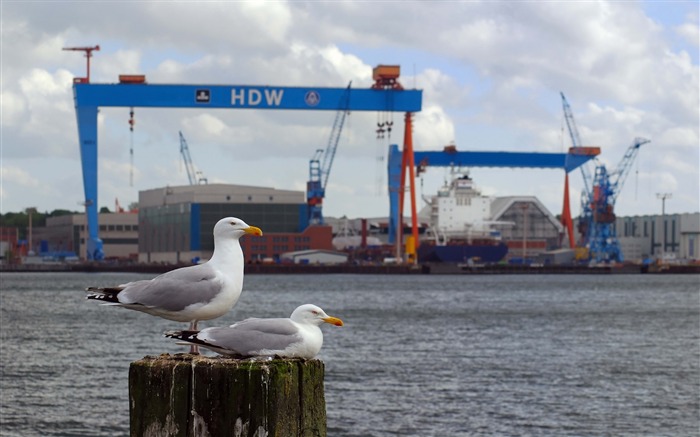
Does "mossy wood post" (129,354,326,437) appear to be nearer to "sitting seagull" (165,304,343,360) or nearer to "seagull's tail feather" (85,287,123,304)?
"sitting seagull" (165,304,343,360)

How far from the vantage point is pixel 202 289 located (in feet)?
15.3

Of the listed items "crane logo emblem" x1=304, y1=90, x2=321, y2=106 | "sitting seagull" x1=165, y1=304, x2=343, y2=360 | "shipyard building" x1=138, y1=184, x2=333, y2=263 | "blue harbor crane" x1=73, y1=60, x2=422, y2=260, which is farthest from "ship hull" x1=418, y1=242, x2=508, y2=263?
"sitting seagull" x1=165, y1=304, x2=343, y2=360

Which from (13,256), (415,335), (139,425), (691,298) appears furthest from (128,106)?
(139,425)

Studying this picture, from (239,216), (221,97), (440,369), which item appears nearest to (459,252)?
(239,216)

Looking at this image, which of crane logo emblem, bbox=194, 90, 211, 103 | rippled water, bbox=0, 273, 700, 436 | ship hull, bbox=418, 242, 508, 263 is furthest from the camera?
ship hull, bbox=418, 242, 508, 263

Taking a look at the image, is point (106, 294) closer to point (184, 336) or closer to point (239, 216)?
point (184, 336)

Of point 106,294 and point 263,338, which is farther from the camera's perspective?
point 106,294

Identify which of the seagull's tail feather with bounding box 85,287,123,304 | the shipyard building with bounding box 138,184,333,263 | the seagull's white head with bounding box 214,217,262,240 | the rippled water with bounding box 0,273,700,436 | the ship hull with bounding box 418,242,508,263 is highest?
the shipyard building with bounding box 138,184,333,263

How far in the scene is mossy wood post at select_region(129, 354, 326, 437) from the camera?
3.72m

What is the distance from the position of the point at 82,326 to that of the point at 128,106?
44.3 meters

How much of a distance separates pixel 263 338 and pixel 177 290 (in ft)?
1.62

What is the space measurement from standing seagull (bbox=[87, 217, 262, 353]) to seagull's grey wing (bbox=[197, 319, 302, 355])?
0.16 metres

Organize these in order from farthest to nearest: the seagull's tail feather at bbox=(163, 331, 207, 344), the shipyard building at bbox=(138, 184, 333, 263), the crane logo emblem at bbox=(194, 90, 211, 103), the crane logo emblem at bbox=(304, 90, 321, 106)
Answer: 1. the shipyard building at bbox=(138, 184, 333, 263)
2. the crane logo emblem at bbox=(304, 90, 321, 106)
3. the crane logo emblem at bbox=(194, 90, 211, 103)
4. the seagull's tail feather at bbox=(163, 331, 207, 344)

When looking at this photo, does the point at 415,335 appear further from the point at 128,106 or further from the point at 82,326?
the point at 128,106
